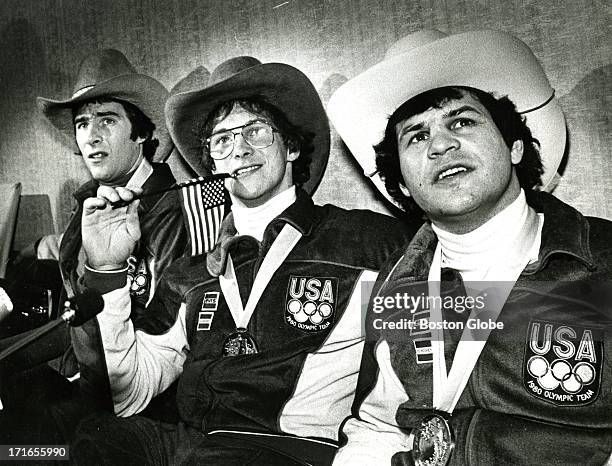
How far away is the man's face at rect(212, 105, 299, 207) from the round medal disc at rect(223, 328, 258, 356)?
0.37m

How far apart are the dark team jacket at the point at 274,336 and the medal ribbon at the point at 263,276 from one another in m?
0.01

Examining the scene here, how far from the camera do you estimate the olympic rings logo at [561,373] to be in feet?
4.74

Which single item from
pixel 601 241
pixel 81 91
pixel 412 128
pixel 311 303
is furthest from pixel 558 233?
pixel 81 91

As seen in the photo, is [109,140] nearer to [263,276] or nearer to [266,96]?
[266,96]

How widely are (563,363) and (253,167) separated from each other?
0.98 m

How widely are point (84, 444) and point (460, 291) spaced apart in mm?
1096

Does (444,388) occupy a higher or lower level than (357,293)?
lower

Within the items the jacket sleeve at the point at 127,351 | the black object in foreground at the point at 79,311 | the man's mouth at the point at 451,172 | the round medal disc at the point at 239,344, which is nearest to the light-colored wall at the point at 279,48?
the man's mouth at the point at 451,172

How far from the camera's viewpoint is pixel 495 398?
1.53m

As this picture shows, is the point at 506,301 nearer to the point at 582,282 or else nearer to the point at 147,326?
the point at 582,282

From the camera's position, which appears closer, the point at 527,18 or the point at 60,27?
the point at 527,18

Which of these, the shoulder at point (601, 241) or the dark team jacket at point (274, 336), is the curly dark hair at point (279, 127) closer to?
the dark team jacket at point (274, 336)

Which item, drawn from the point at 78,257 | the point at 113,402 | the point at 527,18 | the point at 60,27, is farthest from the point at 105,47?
the point at 527,18

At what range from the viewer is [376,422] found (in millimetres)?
1690
